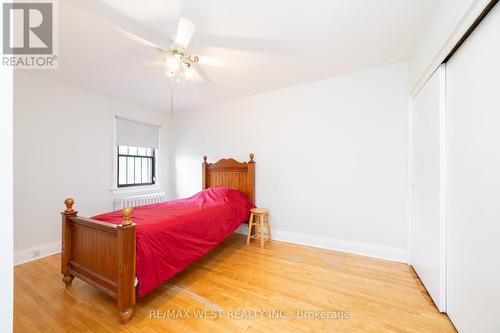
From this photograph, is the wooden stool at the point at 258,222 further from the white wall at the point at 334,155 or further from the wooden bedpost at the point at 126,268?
the wooden bedpost at the point at 126,268

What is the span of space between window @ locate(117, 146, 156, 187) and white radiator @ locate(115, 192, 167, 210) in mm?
307

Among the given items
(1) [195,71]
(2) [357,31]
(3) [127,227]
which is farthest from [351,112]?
(3) [127,227]

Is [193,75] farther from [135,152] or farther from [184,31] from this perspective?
[135,152]

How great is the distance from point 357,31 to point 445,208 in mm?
1782

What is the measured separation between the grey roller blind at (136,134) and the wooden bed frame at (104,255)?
6.72ft

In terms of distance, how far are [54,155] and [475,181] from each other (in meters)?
4.57

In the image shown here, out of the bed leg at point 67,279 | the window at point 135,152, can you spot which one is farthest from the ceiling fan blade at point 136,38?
the bed leg at point 67,279

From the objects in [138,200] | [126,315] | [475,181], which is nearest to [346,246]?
[475,181]

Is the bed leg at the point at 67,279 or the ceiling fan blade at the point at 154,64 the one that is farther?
the ceiling fan blade at the point at 154,64

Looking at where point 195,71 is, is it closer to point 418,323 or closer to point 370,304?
point 370,304

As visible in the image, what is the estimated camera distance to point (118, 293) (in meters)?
1.52

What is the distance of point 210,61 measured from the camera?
2.43 meters

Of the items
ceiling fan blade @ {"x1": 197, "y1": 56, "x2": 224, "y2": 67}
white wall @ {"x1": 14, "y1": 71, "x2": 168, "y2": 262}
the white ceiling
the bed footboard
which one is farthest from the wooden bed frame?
ceiling fan blade @ {"x1": 197, "y1": 56, "x2": 224, "y2": 67}

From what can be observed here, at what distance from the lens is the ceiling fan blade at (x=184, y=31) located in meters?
1.56
